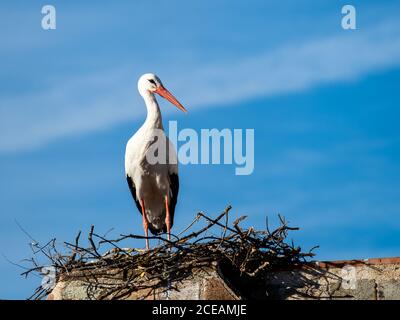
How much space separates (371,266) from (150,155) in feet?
11.4

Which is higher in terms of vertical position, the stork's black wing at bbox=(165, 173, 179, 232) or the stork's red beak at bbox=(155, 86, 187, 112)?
the stork's red beak at bbox=(155, 86, 187, 112)

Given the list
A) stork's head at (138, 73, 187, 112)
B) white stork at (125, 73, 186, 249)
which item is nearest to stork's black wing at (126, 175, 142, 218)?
white stork at (125, 73, 186, 249)

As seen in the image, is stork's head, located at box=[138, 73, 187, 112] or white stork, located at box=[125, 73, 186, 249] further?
stork's head, located at box=[138, 73, 187, 112]

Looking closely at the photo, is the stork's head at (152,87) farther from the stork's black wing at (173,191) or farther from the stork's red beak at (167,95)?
the stork's black wing at (173,191)

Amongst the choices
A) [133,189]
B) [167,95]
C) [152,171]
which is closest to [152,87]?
[167,95]

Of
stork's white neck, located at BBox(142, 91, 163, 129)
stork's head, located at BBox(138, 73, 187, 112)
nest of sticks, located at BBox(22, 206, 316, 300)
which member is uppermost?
stork's head, located at BBox(138, 73, 187, 112)

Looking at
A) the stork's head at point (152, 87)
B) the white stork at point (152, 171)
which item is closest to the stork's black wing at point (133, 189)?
the white stork at point (152, 171)

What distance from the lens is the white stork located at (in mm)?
11719

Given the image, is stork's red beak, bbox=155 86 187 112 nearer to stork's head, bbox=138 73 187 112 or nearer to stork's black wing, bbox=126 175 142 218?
stork's head, bbox=138 73 187 112

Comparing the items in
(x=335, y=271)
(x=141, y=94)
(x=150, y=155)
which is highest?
(x=141, y=94)
